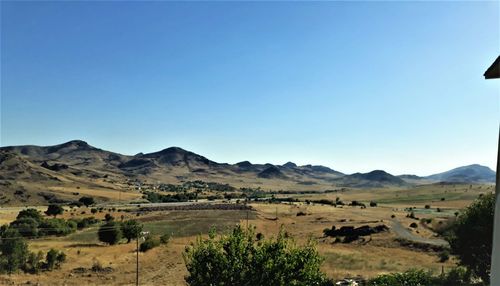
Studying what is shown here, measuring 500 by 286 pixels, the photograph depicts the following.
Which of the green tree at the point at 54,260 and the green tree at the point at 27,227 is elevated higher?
the green tree at the point at 27,227

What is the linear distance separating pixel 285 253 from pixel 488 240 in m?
22.5

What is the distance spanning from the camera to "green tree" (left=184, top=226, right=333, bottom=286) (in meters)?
21.7

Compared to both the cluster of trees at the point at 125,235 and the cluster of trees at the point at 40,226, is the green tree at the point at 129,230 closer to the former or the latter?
the cluster of trees at the point at 125,235

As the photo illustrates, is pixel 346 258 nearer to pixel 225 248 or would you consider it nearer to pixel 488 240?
pixel 488 240

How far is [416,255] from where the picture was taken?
6184cm

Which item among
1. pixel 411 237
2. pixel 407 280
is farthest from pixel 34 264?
pixel 411 237

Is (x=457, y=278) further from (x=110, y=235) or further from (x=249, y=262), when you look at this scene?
(x=110, y=235)

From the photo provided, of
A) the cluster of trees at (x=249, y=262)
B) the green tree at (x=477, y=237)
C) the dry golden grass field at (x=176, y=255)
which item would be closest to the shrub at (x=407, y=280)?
the green tree at (x=477, y=237)

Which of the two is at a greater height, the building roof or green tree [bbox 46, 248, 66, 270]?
the building roof

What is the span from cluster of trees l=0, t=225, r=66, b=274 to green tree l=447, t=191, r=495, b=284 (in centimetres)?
4415

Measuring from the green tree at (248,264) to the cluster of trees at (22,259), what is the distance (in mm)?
36558

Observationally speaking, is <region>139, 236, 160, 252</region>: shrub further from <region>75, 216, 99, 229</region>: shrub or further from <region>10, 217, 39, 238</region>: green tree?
<region>75, 216, 99, 229</region>: shrub

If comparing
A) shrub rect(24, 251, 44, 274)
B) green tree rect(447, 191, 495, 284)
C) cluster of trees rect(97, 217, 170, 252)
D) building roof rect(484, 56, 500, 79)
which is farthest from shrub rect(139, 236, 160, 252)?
building roof rect(484, 56, 500, 79)

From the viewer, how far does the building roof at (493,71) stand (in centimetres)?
807
